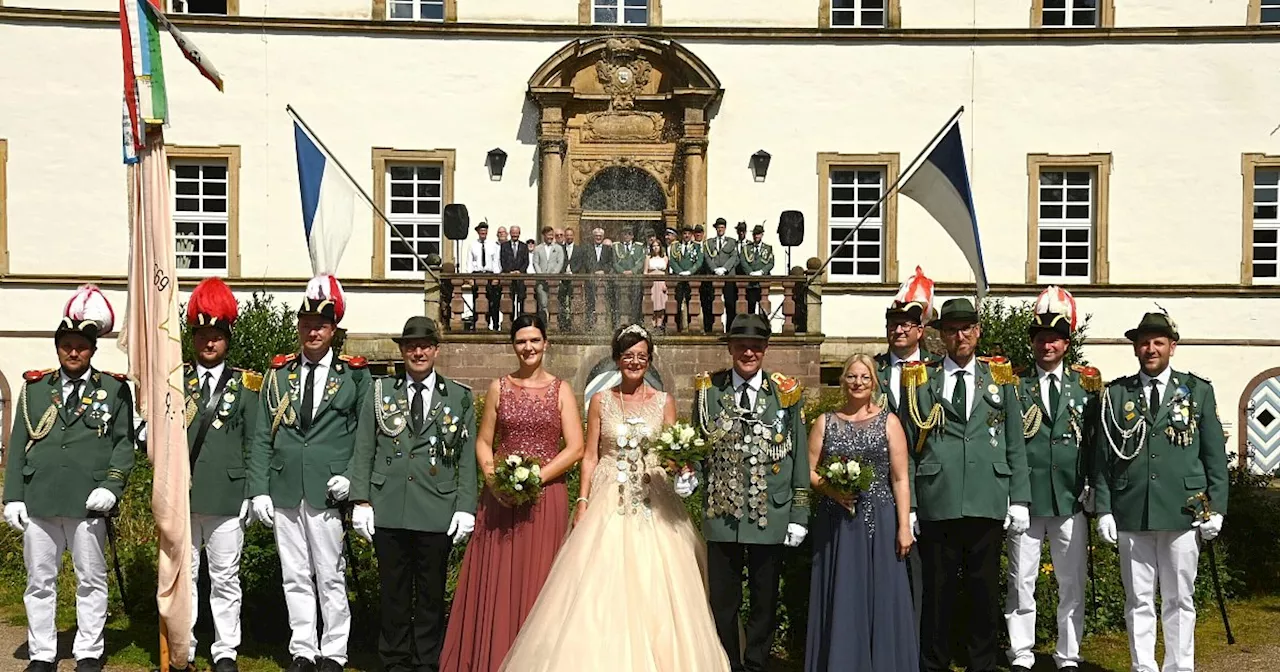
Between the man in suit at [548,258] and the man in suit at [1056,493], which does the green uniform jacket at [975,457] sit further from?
the man in suit at [548,258]

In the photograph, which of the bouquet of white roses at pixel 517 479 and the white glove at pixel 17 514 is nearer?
the bouquet of white roses at pixel 517 479

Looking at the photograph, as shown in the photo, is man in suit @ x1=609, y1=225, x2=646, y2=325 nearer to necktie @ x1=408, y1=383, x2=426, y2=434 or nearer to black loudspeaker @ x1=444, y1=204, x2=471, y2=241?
black loudspeaker @ x1=444, y1=204, x2=471, y2=241

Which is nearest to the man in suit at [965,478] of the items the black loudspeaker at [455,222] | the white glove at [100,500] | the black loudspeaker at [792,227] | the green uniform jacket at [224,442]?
the green uniform jacket at [224,442]

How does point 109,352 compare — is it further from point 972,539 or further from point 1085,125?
point 972,539

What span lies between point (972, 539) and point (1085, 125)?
14791mm

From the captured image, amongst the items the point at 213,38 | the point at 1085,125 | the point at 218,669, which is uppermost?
the point at 213,38

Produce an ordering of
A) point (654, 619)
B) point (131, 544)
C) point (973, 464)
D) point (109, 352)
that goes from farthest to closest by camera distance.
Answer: point (109, 352), point (131, 544), point (973, 464), point (654, 619)

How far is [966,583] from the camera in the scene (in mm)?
7723

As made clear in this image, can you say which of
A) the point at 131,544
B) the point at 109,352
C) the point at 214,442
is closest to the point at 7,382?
the point at 109,352

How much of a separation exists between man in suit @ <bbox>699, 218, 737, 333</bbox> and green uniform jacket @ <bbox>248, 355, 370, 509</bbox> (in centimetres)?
1014

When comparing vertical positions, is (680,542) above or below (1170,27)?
below

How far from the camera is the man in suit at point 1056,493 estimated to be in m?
7.73

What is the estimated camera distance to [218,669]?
301 inches

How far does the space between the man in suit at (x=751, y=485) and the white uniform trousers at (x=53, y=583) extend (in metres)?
→ 3.32
